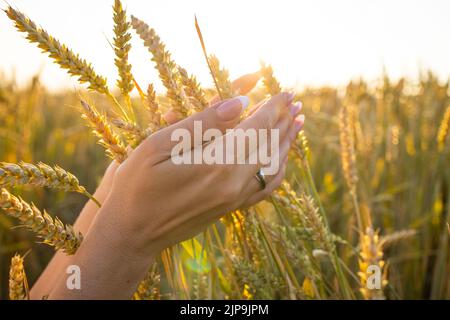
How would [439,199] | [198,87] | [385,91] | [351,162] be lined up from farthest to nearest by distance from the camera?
1. [385,91]
2. [439,199]
3. [351,162]
4. [198,87]

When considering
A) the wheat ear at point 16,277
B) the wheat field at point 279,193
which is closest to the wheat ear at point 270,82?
the wheat field at point 279,193

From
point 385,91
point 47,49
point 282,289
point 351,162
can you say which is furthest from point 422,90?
point 47,49

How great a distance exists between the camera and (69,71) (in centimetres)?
88

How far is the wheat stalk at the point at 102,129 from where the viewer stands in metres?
0.90

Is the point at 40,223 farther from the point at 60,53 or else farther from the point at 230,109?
the point at 230,109

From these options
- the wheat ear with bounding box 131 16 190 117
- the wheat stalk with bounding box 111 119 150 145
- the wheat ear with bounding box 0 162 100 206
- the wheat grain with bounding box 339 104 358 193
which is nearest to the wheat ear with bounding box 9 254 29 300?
the wheat ear with bounding box 0 162 100 206

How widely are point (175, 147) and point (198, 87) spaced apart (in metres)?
0.14

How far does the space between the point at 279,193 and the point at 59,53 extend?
60cm

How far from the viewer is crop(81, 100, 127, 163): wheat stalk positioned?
896 millimetres

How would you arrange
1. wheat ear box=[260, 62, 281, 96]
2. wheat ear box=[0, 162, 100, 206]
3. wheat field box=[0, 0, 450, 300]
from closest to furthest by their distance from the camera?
wheat ear box=[0, 162, 100, 206], wheat field box=[0, 0, 450, 300], wheat ear box=[260, 62, 281, 96]

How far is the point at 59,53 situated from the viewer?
865mm

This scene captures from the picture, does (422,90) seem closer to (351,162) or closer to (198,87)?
(351,162)

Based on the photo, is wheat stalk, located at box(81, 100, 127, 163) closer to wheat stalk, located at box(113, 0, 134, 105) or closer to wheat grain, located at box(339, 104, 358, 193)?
wheat stalk, located at box(113, 0, 134, 105)

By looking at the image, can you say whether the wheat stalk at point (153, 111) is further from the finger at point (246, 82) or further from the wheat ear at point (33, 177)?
the finger at point (246, 82)
